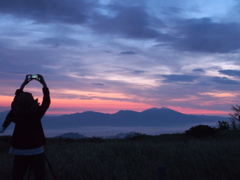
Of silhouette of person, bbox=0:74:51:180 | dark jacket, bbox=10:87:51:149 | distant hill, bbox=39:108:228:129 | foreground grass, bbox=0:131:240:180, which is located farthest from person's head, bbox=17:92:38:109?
distant hill, bbox=39:108:228:129

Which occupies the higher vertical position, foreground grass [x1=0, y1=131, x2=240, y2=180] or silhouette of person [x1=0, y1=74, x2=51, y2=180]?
silhouette of person [x1=0, y1=74, x2=51, y2=180]

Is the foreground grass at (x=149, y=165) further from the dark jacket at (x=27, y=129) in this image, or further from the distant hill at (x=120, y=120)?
the distant hill at (x=120, y=120)

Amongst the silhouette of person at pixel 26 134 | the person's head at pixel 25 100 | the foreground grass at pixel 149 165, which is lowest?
the foreground grass at pixel 149 165

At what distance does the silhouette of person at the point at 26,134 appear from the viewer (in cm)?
619

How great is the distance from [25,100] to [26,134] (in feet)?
2.12

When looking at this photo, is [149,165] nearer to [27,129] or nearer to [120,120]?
[27,129]

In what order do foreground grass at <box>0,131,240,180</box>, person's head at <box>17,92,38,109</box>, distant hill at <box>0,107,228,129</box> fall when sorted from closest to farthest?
person's head at <box>17,92,38,109</box>
foreground grass at <box>0,131,240,180</box>
distant hill at <box>0,107,228,129</box>

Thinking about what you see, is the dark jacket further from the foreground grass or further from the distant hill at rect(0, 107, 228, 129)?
the distant hill at rect(0, 107, 228, 129)

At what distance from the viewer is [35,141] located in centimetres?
628

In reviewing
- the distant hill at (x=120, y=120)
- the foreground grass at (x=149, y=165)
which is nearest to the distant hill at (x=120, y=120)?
the distant hill at (x=120, y=120)

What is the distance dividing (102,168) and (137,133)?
15995 millimetres

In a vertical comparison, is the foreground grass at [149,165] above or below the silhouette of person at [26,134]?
below

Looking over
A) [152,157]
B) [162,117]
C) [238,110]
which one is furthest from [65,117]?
[152,157]

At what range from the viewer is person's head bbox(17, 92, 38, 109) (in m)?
6.16
